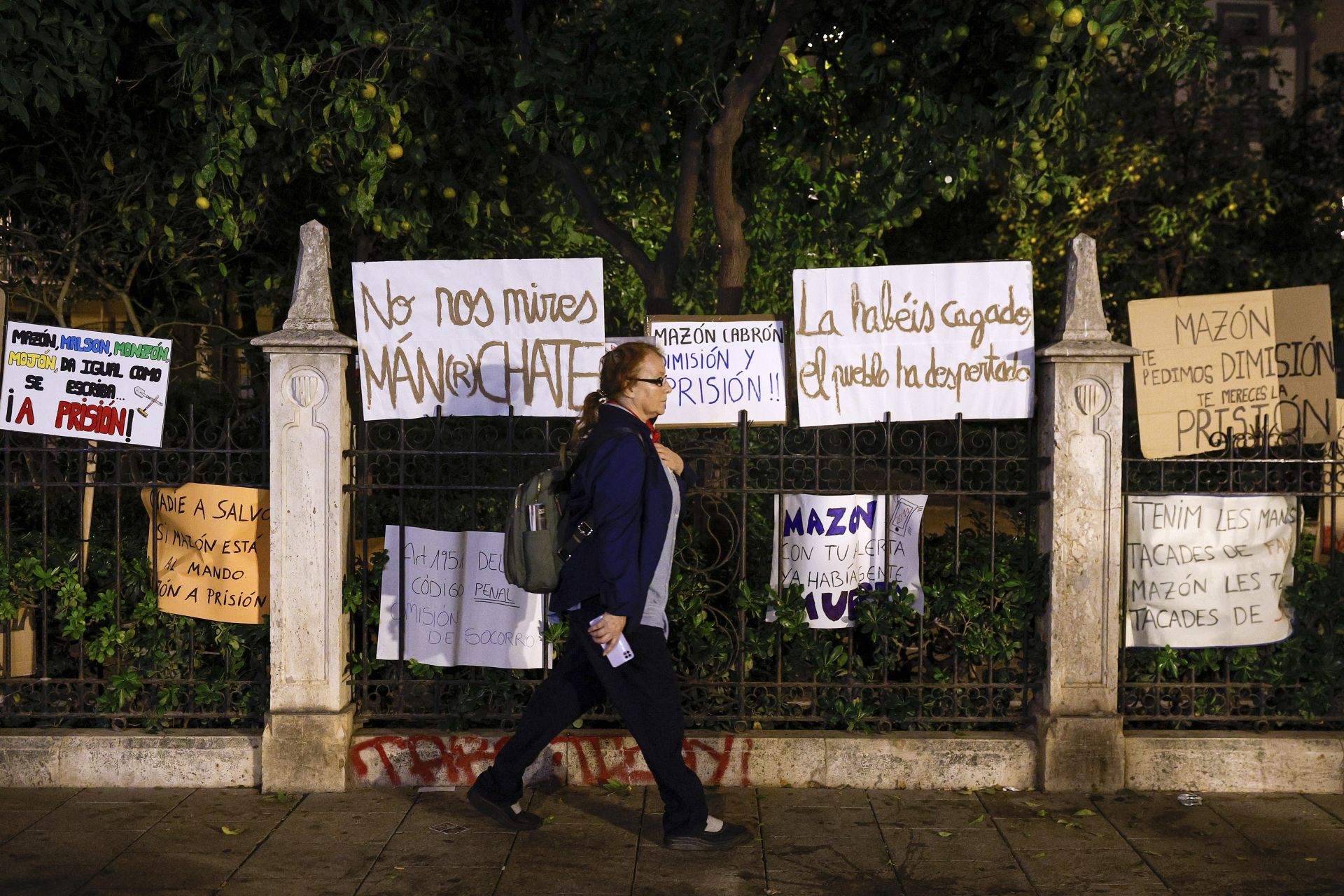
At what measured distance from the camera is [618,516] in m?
4.92

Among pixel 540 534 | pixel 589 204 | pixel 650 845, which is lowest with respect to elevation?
pixel 650 845

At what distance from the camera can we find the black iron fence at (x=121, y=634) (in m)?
6.27

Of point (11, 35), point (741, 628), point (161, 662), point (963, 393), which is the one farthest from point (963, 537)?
point (11, 35)

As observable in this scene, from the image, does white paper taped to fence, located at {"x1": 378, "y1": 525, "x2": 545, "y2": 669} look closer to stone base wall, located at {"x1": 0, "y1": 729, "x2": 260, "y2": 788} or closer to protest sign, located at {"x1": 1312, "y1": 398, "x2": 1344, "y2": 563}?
stone base wall, located at {"x1": 0, "y1": 729, "x2": 260, "y2": 788}

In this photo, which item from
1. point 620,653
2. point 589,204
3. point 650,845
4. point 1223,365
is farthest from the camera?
point 589,204

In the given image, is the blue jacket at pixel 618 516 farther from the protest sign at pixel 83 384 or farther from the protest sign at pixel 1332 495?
the protest sign at pixel 1332 495

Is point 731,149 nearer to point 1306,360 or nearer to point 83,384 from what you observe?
point 1306,360

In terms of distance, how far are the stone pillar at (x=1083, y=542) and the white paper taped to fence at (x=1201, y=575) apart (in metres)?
0.24

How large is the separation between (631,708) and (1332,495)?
11.6ft

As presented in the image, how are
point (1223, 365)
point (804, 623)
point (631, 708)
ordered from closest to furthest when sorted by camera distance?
point (631, 708)
point (804, 623)
point (1223, 365)

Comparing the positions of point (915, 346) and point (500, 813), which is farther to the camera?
point (915, 346)

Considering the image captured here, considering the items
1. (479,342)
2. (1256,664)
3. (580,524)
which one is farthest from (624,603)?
(1256,664)

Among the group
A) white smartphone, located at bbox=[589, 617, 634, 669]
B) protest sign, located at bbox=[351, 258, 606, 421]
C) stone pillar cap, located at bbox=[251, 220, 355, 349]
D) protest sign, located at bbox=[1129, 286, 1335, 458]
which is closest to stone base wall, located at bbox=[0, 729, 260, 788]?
protest sign, located at bbox=[351, 258, 606, 421]

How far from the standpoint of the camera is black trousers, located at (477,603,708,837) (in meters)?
5.16
